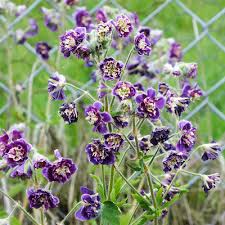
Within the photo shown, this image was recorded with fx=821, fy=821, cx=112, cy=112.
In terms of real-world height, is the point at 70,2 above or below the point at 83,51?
above

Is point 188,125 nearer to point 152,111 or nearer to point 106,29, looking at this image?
point 152,111

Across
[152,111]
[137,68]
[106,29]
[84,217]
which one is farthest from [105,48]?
[137,68]

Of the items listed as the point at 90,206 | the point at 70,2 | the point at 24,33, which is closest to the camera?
the point at 90,206

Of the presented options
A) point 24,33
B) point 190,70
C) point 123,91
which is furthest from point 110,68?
point 24,33

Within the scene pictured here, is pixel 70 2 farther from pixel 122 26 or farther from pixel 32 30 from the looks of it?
pixel 122 26

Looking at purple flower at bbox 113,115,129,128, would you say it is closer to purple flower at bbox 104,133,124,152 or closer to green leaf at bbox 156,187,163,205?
purple flower at bbox 104,133,124,152

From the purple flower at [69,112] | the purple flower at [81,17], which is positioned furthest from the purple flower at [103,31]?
the purple flower at [81,17]

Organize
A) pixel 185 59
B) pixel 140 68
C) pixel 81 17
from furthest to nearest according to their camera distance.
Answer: pixel 185 59, pixel 81 17, pixel 140 68
